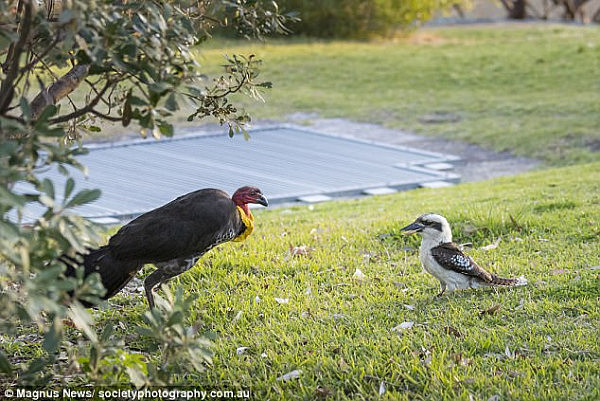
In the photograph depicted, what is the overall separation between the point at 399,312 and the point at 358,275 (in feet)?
2.80

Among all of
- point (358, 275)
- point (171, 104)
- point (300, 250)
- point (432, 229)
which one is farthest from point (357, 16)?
point (171, 104)

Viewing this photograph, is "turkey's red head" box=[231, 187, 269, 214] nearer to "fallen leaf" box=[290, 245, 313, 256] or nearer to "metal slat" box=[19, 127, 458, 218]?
"fallen leaf" box=[290, 245, 313, 256]

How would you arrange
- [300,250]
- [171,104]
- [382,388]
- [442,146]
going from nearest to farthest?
[171,104]
[382,388]
[300,250]
[442,146]

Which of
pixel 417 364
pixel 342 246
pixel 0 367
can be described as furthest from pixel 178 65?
pixel 342 246

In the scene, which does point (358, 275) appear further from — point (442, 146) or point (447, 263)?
point (442, 146)

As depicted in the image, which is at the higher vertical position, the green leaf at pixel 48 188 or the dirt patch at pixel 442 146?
the green leaf at pixel 48 188

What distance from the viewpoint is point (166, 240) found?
5.07 m

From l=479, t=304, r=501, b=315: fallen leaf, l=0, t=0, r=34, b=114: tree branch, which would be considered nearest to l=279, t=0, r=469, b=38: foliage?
l=479, t=304, r=501, b=315: fallen leaf

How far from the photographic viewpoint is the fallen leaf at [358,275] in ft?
19.9

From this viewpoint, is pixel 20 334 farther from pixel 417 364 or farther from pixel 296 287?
pixel 417 364

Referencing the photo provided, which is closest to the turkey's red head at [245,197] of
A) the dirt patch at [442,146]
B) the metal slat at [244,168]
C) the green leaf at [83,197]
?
the green leaf at [83,197]

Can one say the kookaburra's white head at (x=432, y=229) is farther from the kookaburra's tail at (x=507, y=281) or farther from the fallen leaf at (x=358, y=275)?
the fallen leaf at (x=358, y=275)

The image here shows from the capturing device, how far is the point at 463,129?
47.6ft

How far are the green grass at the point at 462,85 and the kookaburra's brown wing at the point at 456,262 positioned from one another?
742 cm
